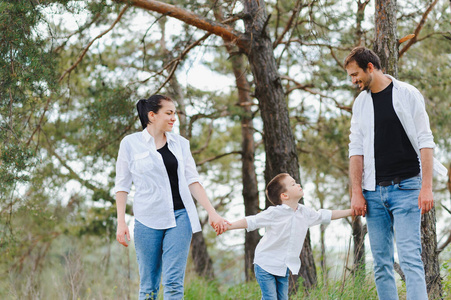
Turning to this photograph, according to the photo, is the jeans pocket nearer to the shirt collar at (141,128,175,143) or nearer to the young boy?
the young boy

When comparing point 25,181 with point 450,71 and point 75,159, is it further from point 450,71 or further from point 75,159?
point 450,71

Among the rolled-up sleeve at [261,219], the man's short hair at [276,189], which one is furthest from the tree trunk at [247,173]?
the rolled-up sleeve at [261,219]

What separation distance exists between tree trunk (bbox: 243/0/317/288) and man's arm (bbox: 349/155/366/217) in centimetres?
346

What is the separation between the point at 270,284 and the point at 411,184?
131cm

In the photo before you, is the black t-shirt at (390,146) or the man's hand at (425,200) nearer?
the man's hand at (425,200)

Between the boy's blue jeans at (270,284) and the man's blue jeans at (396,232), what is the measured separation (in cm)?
74

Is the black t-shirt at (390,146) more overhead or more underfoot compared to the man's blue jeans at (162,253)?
more overhead

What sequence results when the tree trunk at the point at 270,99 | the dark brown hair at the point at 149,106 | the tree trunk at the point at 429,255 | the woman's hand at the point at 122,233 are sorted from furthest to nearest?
1. the tree trunk at the point at 270,99
2. the tree trunk at the point at 429,255
3. the dark brown hair at the point at 149,106
4. the woman's hand at the point at 122,233

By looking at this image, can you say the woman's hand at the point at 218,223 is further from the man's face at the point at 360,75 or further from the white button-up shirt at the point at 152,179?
the man's face at the point at 360,75

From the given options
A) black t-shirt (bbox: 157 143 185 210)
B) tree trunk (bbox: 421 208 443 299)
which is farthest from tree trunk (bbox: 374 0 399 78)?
black t-shirt (bbox: 157 143 185 210)

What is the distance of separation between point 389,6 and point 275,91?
→ 2438 millimetres

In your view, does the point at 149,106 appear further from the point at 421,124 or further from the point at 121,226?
the point at 421,124

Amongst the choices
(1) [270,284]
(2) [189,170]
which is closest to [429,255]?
(1) [270,284]

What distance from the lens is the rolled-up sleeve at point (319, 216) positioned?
4.21 m
